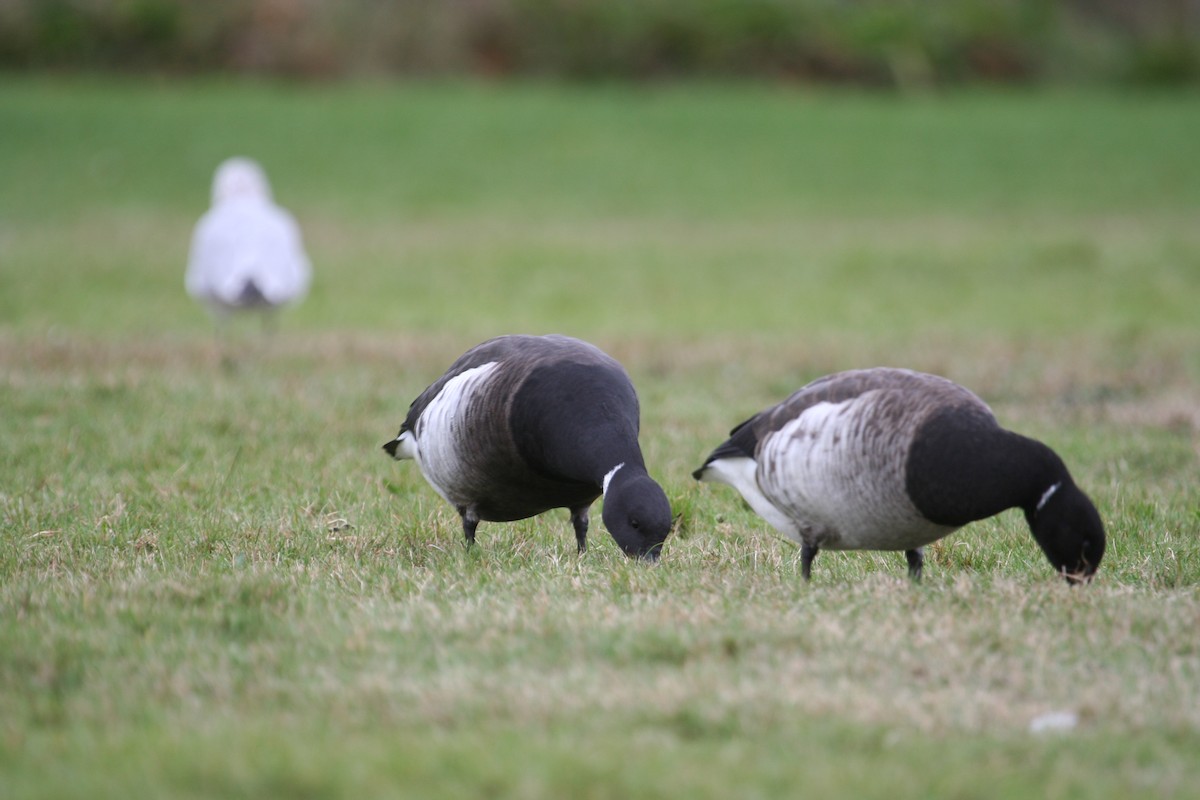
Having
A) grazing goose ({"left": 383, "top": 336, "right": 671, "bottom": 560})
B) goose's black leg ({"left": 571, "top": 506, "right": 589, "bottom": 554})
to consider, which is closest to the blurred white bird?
grazing goose ({"left": 383, "top": 336, "right": 671, "bottom": 560})

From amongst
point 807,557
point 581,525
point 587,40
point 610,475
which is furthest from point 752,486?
point 587,40

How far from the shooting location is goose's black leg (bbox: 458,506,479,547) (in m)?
5.76

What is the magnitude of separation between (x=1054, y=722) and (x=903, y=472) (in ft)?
3.67

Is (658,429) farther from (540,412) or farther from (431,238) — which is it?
(431,238)

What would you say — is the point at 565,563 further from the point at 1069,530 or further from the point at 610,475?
the point at 1069,530

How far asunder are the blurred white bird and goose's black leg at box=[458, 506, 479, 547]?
23.1 ft

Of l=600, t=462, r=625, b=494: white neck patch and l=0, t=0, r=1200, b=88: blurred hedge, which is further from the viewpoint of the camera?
l=0, t=0, r=1200, b=88: blurred hedge

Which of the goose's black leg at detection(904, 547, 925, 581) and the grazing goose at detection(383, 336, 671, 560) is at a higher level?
the grazing goose at detection(383, 336, 671, 560)

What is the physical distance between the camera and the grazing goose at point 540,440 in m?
4.86

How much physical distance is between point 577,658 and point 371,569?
1432 mm

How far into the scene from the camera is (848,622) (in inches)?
177

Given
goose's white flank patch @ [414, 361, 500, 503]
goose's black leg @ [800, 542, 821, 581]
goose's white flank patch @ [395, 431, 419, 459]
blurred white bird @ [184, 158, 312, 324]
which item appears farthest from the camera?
blurred white bird @ [184, 158, 312, 324]

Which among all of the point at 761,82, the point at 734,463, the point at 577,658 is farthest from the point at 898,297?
the point at 761,82

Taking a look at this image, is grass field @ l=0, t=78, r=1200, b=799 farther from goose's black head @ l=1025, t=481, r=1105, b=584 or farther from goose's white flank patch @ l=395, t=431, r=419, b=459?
goose's white flank patch @ l=395, t=431, r=419, b=459
